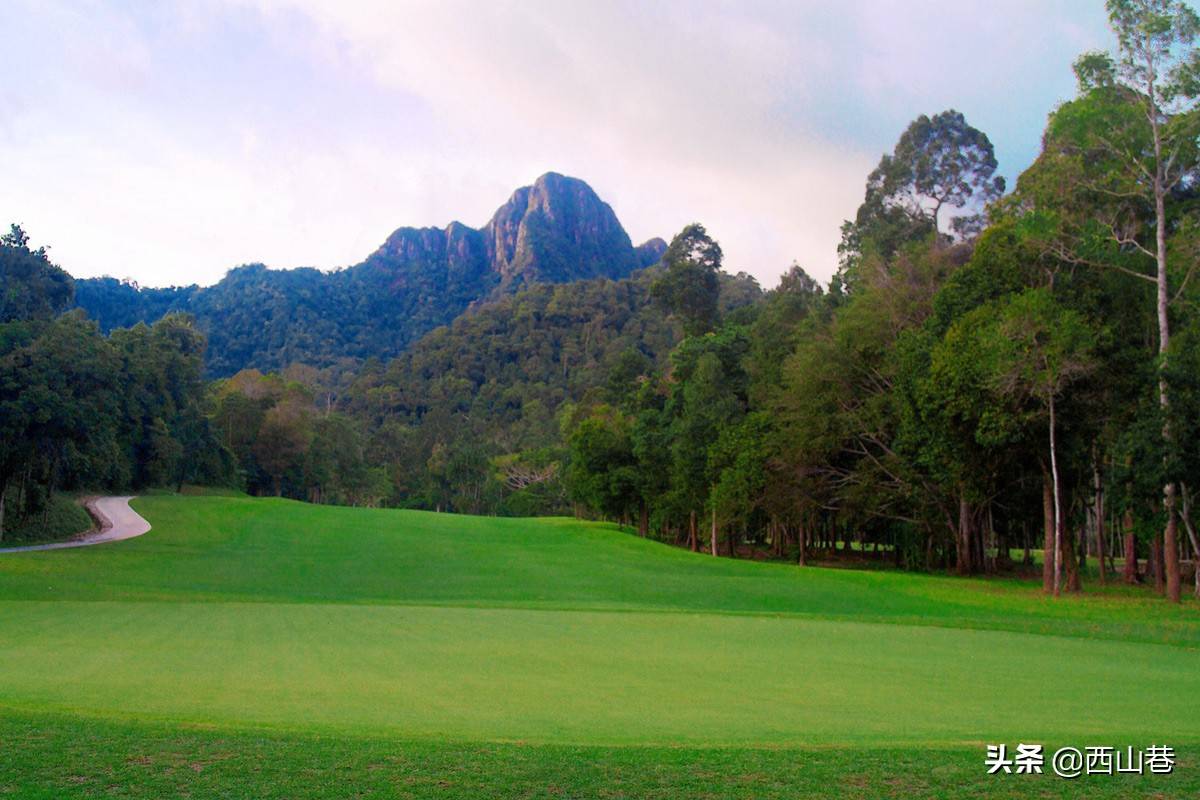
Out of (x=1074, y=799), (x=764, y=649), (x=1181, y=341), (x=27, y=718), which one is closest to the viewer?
(x=1074, y=799)

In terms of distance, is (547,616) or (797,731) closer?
(797,731)

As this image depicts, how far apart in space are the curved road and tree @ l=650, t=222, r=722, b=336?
42.9 meters

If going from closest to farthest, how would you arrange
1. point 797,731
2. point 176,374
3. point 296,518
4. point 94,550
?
point 797,731
point 94,550
point 296,518
point 176,374

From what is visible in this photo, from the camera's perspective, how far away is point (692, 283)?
7931 cm

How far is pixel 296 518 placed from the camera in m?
53.2

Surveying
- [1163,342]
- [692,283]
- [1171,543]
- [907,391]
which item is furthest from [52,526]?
[692,283]

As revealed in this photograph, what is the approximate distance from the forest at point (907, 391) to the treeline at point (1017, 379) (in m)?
0.11

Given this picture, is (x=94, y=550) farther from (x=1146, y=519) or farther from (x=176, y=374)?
(x=176, y=374)

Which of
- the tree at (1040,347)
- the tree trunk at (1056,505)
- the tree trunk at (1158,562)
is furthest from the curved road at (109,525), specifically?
the tree trunk at (1158,562)

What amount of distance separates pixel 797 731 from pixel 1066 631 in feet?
44.8

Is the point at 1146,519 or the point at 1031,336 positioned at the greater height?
the point at 1031,336

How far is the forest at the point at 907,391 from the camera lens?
2820 centimetres

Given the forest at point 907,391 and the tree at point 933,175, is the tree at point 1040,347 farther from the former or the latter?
the tree at point 933,175

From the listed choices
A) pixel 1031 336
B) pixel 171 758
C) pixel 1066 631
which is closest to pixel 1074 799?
pixel 171 758
